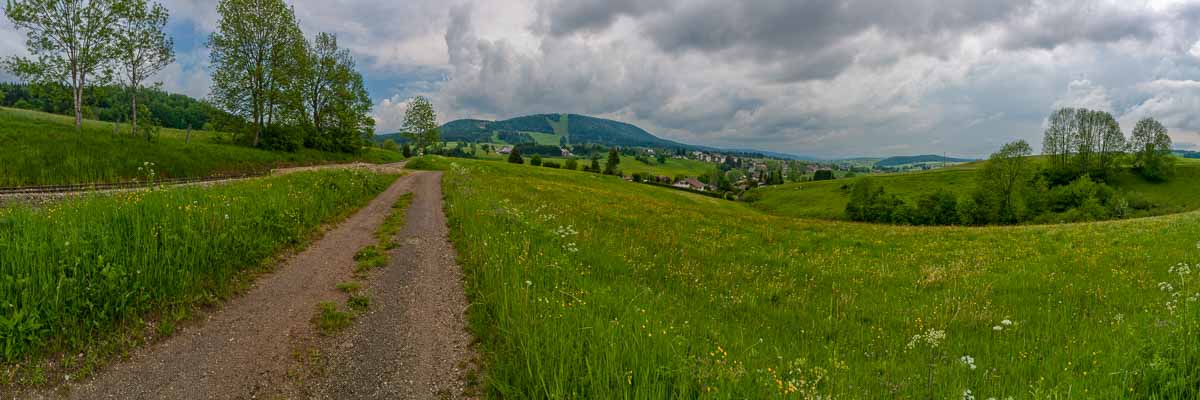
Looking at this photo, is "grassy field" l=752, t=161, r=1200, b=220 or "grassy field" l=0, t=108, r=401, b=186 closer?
"grassy field" l=0, t=108, r=401, b=186

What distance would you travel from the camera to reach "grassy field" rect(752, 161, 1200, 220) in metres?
85.6

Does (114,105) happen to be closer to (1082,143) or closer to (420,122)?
(420,122)

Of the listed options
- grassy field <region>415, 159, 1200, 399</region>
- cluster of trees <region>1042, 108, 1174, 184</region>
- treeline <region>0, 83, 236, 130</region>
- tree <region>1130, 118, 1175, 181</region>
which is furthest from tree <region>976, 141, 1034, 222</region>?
treeline <region>0, 83, 236, 130</region>

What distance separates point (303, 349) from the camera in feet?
18.7

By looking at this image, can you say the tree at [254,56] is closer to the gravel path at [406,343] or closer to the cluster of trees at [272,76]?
the cluster of trees at [272,76]

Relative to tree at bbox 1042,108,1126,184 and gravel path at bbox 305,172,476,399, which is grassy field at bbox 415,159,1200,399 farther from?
tree at bbox 1042,108,1126,184

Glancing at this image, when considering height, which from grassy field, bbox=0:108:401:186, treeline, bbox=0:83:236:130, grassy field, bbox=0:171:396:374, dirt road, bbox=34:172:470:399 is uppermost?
treeline, bbox=0:83:236:130

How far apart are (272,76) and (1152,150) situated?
165 m

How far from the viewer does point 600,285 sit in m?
Answer: 7.94

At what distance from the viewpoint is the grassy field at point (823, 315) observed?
4.41 metres

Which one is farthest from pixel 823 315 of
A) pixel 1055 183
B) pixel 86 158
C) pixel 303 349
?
pixel 1055 183

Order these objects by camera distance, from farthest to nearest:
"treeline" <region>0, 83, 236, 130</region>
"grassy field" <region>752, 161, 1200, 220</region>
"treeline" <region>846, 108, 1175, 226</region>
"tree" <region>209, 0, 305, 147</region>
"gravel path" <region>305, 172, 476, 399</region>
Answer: "grassy field" <region>752, 161, 1200, 220</region>, "treeline" <region>846, 108, 1175, 226</region>, "tree" <region>209, 0, 305, 147</region>, "treeline" <region>0, 83, 236, 130</region>, "gravel path" <region>305, 172, 476, 399</region>

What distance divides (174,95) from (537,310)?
128 meters

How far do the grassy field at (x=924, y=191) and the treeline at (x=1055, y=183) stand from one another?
10.4 feet
